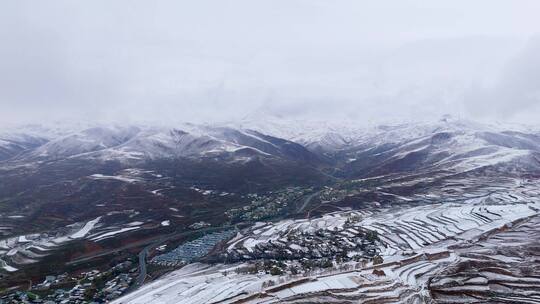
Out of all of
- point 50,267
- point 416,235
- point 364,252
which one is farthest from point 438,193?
point 50,267

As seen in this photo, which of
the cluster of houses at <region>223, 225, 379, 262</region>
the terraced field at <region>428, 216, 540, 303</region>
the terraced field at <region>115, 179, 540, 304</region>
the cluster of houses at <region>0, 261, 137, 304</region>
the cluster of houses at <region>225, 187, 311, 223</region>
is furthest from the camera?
the cluster of houses at <region>225, 187, 311, 223</region>

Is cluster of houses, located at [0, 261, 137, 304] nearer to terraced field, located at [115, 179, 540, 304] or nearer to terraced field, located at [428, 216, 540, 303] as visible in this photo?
terraced field, located at [115, 179, 540, 304]

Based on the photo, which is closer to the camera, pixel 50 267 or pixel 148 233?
pixel 50 267

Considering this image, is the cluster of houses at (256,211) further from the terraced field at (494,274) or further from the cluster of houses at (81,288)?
the terraced field at (494,274)

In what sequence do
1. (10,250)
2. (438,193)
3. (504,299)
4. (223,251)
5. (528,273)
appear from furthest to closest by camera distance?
(438,193) < (10,250) < (223,251) < (528,273) < (504,299)

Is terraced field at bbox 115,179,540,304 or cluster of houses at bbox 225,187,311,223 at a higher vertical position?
terraced field at bbox 115,179,540,304

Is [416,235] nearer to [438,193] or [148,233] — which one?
[438,193]

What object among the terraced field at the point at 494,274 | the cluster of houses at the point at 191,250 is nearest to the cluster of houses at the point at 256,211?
the cluster of houses at the point at 191,250

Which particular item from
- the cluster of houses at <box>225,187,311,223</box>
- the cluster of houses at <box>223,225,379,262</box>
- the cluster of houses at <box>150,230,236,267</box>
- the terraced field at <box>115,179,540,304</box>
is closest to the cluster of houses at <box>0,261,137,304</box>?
the terraced field at <box>115,179,540,304</box>
